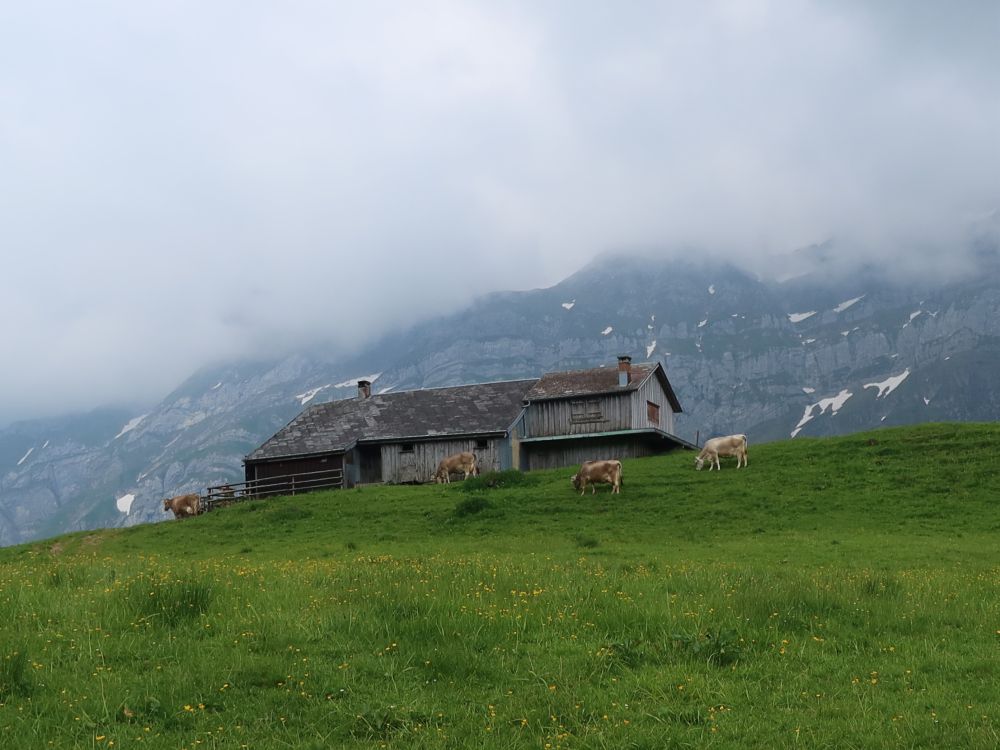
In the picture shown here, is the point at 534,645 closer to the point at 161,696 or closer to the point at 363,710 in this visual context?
the point at 363,710

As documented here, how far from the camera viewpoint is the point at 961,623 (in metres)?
11.1

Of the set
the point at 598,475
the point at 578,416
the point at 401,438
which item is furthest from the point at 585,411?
the point at 598,475

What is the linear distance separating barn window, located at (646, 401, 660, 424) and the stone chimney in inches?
103

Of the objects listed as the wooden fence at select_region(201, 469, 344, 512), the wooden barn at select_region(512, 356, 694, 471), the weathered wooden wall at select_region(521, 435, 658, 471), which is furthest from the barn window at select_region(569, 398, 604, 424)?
the wooden fence at select_region(201, 469, 344, 512)

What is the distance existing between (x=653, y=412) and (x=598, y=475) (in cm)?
2323

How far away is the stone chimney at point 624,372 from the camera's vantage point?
59.6 metres

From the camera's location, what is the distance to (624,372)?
60312 mm

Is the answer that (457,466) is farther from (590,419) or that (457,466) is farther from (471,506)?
(471,506)

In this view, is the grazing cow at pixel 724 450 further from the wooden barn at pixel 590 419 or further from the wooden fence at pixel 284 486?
the wooden fence at pixel 284 486

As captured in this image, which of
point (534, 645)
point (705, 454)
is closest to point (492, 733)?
point (534, 645)

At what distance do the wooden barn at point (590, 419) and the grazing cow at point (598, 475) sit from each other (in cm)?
1818

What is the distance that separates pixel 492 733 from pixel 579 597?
4.38 meters

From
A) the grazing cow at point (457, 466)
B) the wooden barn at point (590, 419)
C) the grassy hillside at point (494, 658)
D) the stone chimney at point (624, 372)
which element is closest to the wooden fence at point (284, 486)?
the grazing cow at point (457, 466)

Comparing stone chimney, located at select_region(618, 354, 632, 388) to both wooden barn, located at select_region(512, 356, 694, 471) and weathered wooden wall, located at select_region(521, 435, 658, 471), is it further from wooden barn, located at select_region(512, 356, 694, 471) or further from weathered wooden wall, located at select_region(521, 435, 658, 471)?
weathered wooden wall, located at select_region(521, 435, 658, 471)
